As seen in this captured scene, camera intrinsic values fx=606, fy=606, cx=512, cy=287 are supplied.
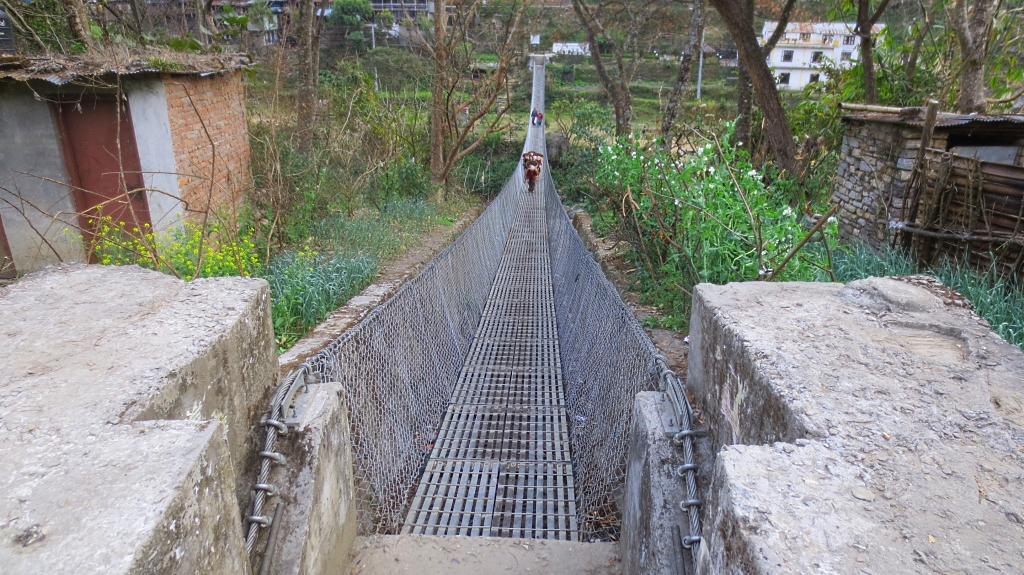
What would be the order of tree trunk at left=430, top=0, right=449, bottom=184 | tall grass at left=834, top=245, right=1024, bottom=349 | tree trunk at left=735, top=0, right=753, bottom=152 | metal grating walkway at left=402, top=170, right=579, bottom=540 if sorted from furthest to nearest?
1. tree trunk at left=735, top=0, right=753, bottom=152
2. tree trunk at left=430, top=0, right=449, bottom=184
3. tall grass at left=834, top=245, right=1024, bottom=349
4. metal grating walkway at left=402, top=170, right=579, bottom=540

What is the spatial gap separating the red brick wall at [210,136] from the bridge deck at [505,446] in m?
2.45

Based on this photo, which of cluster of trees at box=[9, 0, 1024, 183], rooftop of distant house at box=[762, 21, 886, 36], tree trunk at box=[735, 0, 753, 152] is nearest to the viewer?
cluster of trees at box=[9, 0, 1024, 183]

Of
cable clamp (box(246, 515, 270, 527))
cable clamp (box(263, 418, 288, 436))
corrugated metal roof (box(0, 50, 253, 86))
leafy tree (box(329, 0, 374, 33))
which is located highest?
leafy tree (box(329, 0, 374, 33))

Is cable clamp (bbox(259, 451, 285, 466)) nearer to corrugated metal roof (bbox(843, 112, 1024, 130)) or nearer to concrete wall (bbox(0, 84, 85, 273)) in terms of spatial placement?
concrete wall (bbox(0, 84, 85, 273))

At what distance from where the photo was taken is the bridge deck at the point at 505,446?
111 inches

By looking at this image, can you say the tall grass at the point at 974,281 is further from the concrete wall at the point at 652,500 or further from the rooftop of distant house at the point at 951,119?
the concrete wall at the point at 652,500

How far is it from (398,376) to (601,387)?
42.6 inches

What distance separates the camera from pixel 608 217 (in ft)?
20.5

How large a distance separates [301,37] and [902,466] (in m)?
8.72

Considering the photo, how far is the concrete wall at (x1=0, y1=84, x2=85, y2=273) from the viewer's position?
5074mm

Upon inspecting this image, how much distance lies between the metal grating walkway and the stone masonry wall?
3.10m

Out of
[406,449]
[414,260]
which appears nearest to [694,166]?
[406,449]

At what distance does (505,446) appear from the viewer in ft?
11.4

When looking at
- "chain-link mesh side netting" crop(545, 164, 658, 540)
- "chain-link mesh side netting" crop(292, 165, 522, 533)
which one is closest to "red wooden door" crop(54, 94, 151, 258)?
"chain-link mesh side netting" crop(292, 165, 522, 533)
